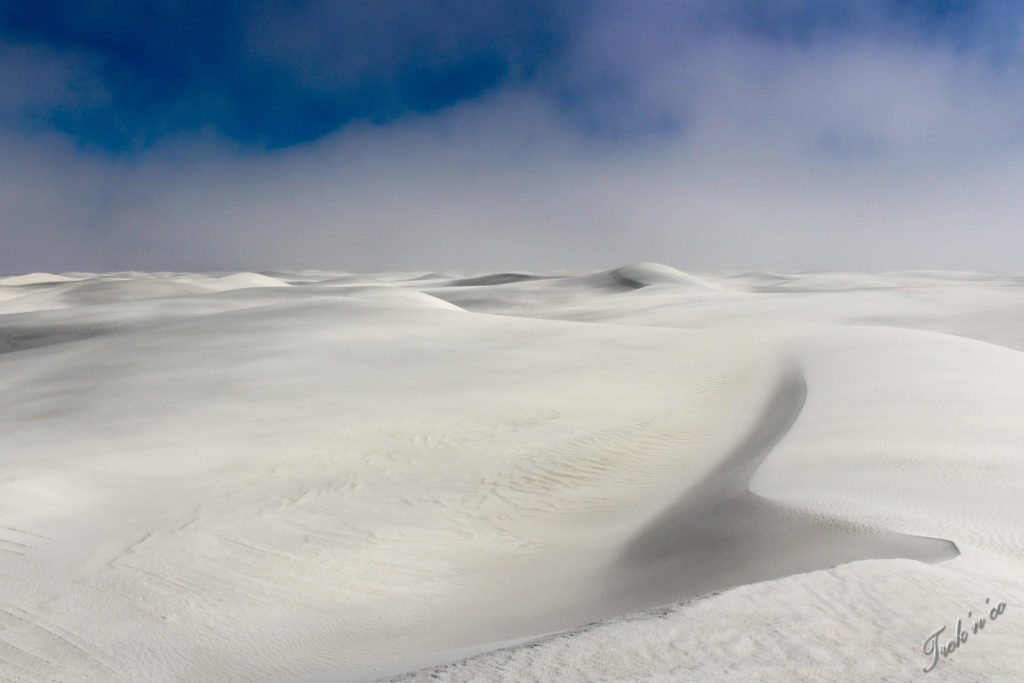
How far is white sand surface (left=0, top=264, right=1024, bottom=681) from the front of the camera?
2.67m

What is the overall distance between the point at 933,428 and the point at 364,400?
6977 millimetres

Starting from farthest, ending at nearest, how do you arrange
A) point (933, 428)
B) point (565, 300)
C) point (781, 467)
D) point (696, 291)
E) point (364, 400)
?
1. point (565, 300)
2. point (696, 291)
3. point (364, 400)
4. point (933, 428)
5. point (781, 467)

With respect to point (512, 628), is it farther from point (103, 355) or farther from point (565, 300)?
point (565, 300)

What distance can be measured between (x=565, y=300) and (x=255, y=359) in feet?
114

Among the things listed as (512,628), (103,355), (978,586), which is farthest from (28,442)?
(978,586)

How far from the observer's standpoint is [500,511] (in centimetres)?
619

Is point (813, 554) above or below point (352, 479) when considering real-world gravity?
above

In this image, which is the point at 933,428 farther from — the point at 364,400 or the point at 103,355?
the point at 103,355

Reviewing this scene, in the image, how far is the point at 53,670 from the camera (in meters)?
3.55

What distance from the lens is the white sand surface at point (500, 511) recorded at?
8.77ft

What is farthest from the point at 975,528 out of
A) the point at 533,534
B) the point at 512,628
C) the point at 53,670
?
the point at 53,670

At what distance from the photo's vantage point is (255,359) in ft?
37.4

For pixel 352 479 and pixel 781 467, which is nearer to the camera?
pixel 781 467

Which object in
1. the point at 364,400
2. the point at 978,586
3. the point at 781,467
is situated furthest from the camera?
the point at 364,400
